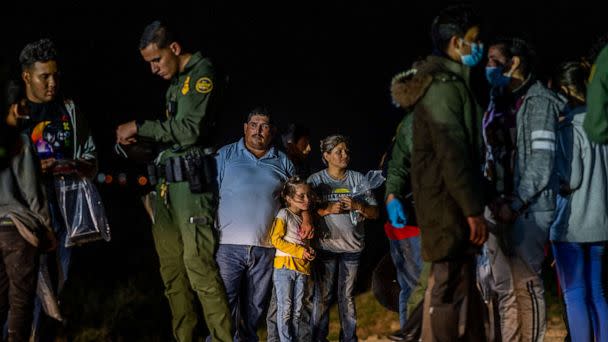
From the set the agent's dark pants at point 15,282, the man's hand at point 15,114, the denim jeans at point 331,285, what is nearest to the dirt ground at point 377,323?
the denim jeans at point 331,285

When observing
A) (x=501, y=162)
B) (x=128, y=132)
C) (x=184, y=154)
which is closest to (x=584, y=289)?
(x=501, y=162)

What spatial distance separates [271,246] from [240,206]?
0.37m

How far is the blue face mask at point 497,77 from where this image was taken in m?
5.40

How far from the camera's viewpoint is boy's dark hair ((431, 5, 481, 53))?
4562mm

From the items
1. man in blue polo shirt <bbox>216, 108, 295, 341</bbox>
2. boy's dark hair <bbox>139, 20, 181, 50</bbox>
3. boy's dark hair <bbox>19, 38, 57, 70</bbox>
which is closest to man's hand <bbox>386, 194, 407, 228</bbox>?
man in blue polo shirt <bbox>216, 108, 295, 341</bbox>

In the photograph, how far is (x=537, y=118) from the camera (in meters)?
5.07

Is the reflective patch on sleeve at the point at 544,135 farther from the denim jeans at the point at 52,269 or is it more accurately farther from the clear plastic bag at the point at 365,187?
the denim jeans at the point at 52,269

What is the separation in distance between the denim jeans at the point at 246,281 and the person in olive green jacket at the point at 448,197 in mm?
2120

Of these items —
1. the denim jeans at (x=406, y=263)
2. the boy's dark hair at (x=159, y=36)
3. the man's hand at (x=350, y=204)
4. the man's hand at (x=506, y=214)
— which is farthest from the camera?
the man's hand at (x=350, y=204)

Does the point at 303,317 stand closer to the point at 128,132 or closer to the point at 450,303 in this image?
the point at 128,132

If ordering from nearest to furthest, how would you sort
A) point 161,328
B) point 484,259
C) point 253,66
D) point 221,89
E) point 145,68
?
point 484,259, point 221,89, point 161,328, point 145,68, point 253,66

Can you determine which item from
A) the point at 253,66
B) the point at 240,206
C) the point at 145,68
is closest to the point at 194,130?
the point at 240,206

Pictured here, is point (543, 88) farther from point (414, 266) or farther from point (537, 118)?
point (414, 266)

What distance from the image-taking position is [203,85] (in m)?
5.57
